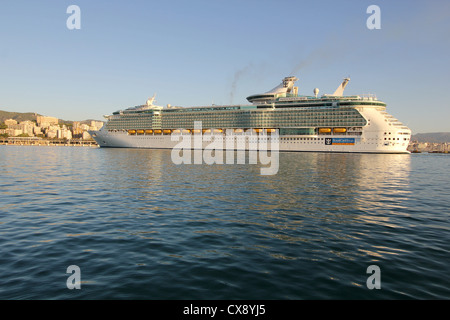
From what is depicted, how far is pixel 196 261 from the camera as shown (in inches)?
375

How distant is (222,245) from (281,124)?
95220mm

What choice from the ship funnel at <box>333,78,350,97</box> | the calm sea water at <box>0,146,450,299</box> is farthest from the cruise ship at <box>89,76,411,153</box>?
the calm sea water at <box>0,146,450,299</box>

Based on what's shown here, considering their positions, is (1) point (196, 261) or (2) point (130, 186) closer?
(1) point (196, 261)

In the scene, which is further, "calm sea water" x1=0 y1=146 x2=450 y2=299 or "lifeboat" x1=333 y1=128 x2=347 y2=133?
"lifeboat" x1=333 y1=128 x2=347 y2=133

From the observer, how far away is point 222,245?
11109mm

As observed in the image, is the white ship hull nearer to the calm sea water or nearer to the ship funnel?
the ship funnel

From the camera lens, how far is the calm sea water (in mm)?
7746

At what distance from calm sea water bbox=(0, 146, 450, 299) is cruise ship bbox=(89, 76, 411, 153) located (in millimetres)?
74976

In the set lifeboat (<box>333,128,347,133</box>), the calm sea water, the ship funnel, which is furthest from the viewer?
the ship funnel

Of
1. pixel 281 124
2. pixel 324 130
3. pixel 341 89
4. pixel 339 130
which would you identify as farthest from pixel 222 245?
pixel 341 89
